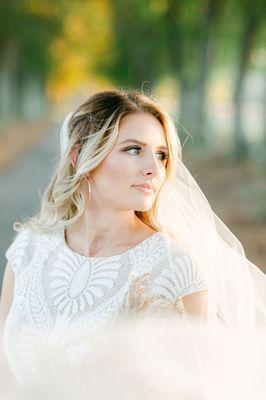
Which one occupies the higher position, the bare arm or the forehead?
the forehead

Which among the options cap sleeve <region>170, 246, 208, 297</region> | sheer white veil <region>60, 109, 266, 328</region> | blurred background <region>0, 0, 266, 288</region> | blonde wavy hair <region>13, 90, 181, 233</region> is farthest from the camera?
blurred background <region>0, 0, 266, 288</region>

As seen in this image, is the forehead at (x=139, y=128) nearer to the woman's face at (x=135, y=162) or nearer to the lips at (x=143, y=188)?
the woman's face at (x=135, y=162)

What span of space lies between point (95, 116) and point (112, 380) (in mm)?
833

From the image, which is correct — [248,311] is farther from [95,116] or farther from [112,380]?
[95,116]

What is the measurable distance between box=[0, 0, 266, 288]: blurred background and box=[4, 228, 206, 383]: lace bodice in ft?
13.5

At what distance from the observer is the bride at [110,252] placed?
2.60 meters

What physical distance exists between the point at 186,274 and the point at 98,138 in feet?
1.70

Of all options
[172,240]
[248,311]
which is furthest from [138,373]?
[248,311]

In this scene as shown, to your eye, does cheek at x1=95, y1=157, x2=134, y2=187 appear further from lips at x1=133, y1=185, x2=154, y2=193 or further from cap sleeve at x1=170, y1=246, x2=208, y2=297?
cap sleeve at x1=170, y1=246, x2=208, y2=297

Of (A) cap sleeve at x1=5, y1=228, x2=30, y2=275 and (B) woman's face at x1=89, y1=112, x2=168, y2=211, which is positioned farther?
(A) cap sleeve at x1=5, y1=228, x2=30, y2=275

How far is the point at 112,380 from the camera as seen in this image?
256 centimetres

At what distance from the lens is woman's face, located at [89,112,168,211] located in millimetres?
2713

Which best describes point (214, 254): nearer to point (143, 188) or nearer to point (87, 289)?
point (143, 188)

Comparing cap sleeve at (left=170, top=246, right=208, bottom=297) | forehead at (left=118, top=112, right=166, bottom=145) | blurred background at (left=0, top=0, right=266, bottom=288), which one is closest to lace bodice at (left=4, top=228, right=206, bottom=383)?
cap sleeve at (left=170, top=246, right=208, bottom=297)
